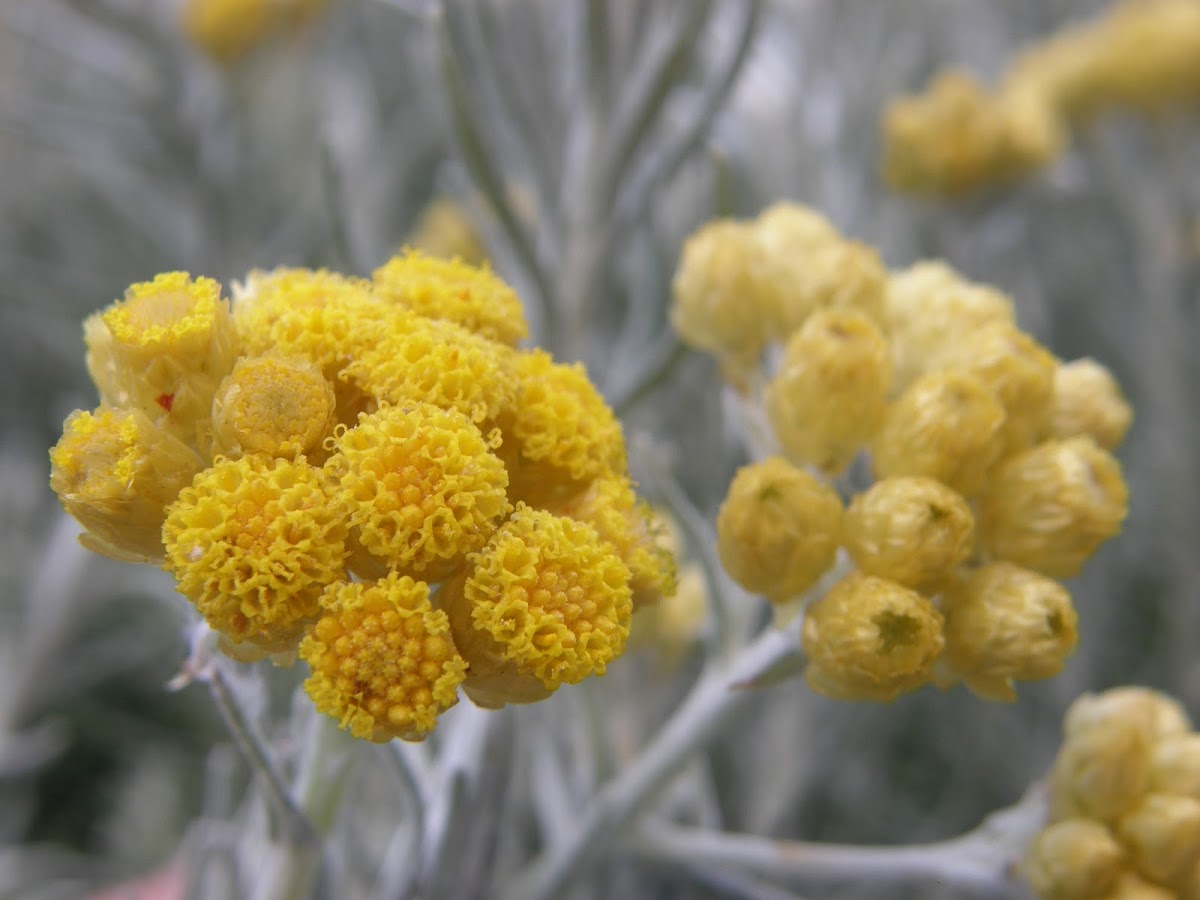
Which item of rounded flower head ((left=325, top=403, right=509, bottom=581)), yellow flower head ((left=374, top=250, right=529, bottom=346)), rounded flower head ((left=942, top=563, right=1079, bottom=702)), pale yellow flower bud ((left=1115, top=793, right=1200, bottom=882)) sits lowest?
pale yellow flower bud ((left=1115, top=793, right=1200, bottom=882))

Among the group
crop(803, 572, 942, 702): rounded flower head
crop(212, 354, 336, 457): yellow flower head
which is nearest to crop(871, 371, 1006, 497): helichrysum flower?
crop(803, 572, 942, 702): rounded flower head

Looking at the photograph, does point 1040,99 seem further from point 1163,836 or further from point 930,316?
point 1163,836

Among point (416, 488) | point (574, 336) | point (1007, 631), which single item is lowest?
point (1007, 631)

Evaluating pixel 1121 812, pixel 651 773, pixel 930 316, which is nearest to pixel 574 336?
pixel 930 316

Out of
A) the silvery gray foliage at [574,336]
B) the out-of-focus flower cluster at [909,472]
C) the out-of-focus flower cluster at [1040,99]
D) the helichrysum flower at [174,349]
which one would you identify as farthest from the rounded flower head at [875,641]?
the out-of-focus flower cluster at [1040,99]

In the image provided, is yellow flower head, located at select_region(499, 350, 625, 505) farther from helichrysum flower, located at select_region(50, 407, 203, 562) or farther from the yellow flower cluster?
the yellow flower cluster

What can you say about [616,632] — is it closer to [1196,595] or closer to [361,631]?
[361,631]

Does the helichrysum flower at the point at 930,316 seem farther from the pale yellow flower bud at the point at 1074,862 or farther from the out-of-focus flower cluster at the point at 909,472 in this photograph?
the pale yellow flower bud at the point at 1074,862
